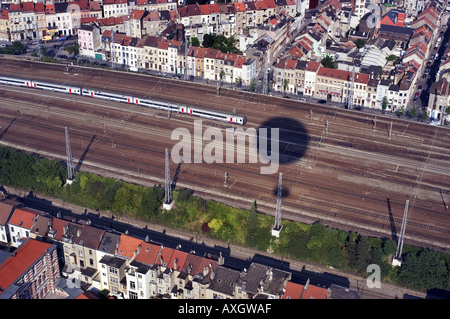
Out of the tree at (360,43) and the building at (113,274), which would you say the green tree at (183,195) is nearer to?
the building at (113,274)

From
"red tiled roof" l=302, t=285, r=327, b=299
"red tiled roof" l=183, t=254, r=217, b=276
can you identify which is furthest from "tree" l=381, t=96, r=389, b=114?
"red tiled roof" l=183, t=254, r=217, b=276

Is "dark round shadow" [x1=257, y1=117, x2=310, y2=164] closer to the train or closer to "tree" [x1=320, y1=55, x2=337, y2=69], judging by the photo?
the train

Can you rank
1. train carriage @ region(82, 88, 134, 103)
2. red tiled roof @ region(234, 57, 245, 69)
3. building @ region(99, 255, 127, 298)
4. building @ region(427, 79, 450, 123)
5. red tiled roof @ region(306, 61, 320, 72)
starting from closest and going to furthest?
1. building @ region(99, 255, 127, 298)
2. building @ region(427, 79, 450, 123)
3. train carriage @ region(82, 88, 134, 103)
4. red tiled roof @ region(306, 61, 320, 72)
5. red tiled roof @ region(234, 57, 245, 69)

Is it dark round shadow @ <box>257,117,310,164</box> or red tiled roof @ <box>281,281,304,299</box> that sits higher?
dark round shadow @ <box>257,117,310,164</box>

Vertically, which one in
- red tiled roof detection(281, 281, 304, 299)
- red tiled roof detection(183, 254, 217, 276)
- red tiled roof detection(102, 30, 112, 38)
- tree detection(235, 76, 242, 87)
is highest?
red tiled roof detection(102, 30, 112, 38)

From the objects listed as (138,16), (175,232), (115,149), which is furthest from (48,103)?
(175,232)

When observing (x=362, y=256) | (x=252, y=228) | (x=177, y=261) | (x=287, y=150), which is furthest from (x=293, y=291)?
(x=287, y=150)

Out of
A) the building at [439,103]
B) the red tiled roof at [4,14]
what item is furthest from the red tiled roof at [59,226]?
the red tiled roof at [4,14]
